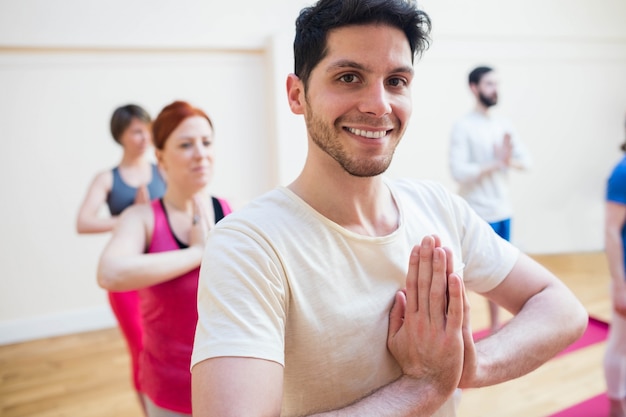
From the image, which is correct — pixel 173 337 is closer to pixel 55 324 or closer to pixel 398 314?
pixel 398 314

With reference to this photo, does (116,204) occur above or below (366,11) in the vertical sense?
below

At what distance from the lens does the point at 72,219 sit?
3.92 metres

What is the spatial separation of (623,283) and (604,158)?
3.93 metres

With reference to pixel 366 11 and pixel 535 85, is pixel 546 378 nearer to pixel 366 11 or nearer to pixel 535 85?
pixel 366 11

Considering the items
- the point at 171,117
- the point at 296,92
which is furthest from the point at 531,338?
the point at 171,117

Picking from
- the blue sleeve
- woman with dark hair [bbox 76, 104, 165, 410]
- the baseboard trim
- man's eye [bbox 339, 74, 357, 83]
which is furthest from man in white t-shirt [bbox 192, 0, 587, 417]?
the baseboard trim

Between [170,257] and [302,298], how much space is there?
674mm

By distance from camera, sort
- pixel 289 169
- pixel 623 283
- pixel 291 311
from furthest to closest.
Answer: pixel 289 169 → pixel 623 283 → pixel 291 311

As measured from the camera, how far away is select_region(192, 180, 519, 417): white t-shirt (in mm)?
751

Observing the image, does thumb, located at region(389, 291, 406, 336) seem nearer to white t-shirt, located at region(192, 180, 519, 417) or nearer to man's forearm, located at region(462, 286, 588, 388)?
white t-shirt, located at region(192, 180, 519, 417)

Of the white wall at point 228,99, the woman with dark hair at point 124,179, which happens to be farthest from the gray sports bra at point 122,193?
the white wall at point 228,99

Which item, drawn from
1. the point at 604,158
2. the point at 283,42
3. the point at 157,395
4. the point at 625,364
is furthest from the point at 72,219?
the point at 604,158

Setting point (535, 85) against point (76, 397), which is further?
point (535, 85)

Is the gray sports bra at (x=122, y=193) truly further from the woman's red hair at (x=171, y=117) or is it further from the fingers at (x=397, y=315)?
the fingers at (x=397, y=315)
